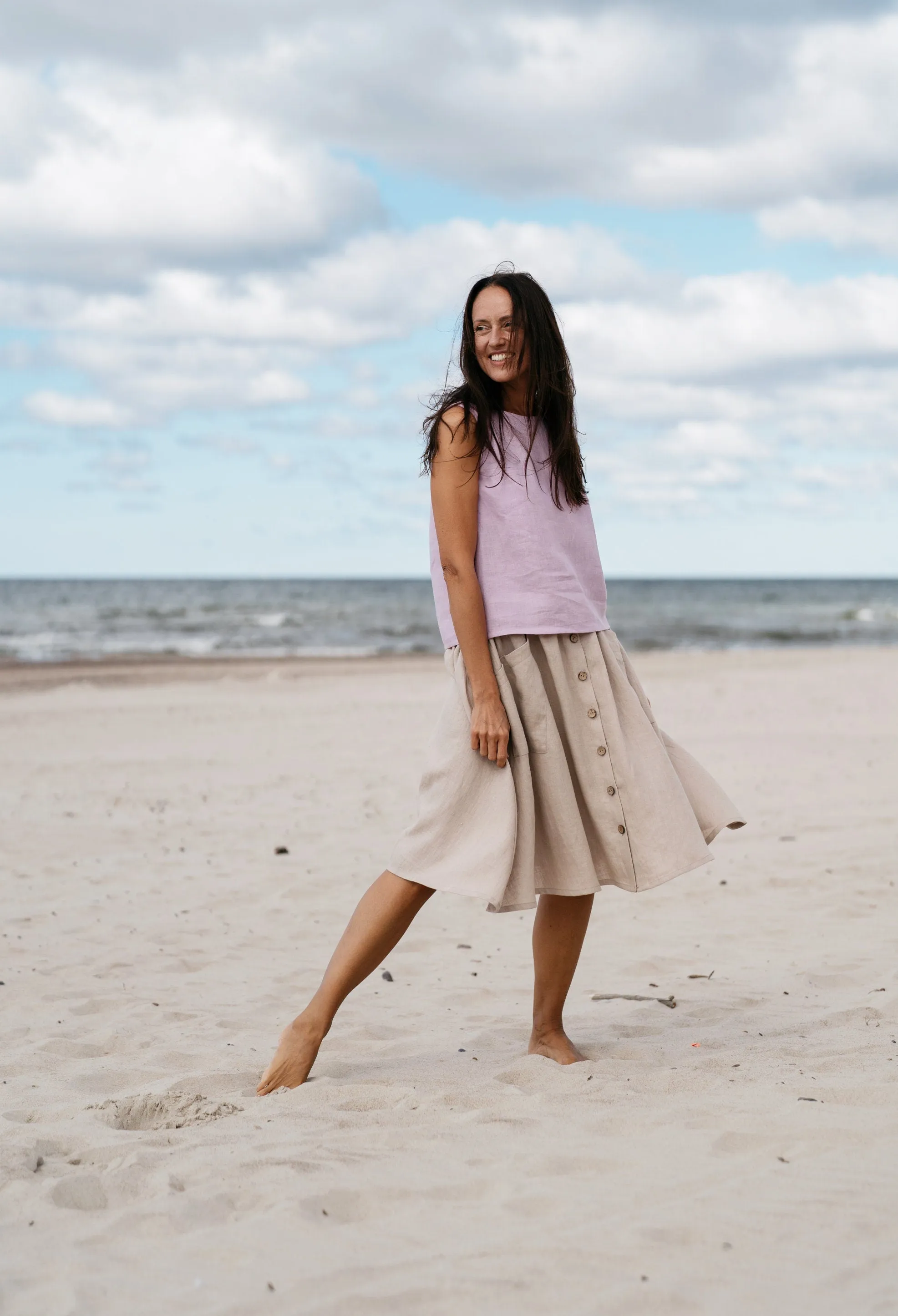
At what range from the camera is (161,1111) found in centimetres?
267

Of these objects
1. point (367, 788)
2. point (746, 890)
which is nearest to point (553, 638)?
point (746, 890)

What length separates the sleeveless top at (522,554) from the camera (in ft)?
9.09

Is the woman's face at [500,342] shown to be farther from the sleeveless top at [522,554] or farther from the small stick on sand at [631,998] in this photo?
the small stick on sand at [631,998]

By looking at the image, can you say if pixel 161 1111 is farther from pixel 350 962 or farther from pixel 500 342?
pixel 500 342

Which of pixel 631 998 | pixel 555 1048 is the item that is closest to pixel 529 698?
pixel 555 1048

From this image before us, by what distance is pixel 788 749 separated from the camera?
8680 millimetres

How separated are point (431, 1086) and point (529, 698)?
931 millimetres

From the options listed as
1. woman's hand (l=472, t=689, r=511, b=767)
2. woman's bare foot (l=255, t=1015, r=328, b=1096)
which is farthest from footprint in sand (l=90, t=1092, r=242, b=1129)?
woman's hand (l=472, t=689, r=511, b=767)

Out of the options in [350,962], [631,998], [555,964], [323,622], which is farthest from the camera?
[323,622]

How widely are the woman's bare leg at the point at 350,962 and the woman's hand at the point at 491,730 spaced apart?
35 cm

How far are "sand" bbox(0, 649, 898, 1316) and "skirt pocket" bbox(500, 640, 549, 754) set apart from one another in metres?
0.80

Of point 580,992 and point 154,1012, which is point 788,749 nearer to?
point 580,992

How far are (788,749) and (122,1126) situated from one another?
684 centimetres

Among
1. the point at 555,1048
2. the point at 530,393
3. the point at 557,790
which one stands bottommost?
the point at 555,1048
